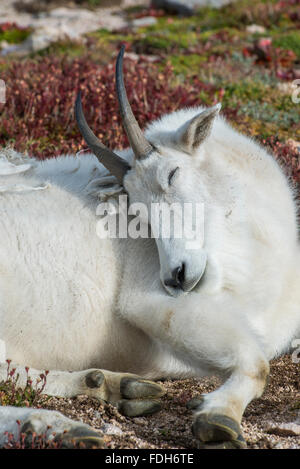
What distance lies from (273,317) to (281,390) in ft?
1.78

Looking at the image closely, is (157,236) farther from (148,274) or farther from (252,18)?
(252,18)

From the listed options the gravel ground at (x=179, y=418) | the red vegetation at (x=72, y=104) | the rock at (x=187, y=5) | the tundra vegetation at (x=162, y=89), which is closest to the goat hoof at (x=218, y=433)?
the gravel ground at (x=179, y=418)

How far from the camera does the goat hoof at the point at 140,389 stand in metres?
4.40

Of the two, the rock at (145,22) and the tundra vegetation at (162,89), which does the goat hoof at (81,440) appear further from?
the rock at (145,22)

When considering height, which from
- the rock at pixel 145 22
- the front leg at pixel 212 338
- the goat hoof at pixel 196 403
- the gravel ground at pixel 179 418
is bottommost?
the gravel ground at pixel 179 418

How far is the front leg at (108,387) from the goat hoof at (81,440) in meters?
0.77

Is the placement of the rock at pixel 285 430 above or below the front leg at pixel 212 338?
below

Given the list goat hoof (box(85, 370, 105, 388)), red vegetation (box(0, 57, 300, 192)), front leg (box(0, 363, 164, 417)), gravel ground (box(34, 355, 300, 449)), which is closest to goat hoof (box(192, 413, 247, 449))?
gravel ground (box(34, 355, 300, 449))

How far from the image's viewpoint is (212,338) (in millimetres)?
4297

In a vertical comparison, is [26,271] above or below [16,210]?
below
